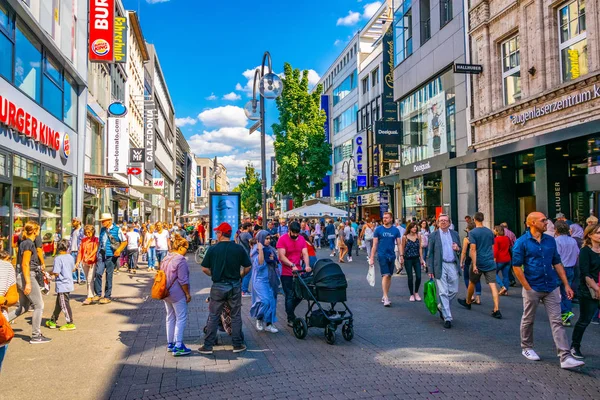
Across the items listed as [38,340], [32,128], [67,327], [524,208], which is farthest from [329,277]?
[524,208]

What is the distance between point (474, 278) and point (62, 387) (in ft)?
23.7

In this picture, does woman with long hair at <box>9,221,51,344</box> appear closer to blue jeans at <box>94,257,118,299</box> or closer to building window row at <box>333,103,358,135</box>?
Result: blue jeans at <box>94,257,118,299</box>

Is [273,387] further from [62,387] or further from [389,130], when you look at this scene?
[389,130]

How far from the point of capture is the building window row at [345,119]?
5248cm

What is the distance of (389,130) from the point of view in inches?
1039

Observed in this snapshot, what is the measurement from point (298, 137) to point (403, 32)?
14.5 metres

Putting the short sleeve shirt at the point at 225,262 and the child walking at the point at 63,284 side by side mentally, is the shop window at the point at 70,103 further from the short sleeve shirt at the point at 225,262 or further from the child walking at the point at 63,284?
the short sleeve shirt at the point at 225,262

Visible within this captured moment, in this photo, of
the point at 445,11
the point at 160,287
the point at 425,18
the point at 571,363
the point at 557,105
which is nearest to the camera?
the point at 571,363

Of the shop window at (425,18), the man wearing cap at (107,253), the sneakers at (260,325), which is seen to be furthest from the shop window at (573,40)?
the man wearing cap at (107,253)

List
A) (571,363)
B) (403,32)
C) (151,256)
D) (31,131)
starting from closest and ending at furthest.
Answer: (571,363) → (31,131) → (151,256) → (403,32)

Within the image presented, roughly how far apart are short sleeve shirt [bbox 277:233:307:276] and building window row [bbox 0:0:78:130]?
9.26m

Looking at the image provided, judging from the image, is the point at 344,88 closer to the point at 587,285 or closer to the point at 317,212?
the point at 317,212

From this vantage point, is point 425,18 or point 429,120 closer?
point 429,120

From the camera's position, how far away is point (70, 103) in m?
19.5
